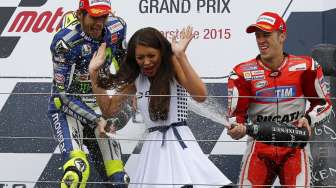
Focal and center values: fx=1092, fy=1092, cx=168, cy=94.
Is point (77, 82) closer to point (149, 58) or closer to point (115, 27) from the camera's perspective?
point (115, 27)

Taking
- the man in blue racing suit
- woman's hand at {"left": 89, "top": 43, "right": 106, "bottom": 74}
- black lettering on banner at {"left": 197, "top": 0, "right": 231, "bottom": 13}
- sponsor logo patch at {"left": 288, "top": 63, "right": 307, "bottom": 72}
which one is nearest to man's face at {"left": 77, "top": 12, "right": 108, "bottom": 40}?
the man in blue racing suit

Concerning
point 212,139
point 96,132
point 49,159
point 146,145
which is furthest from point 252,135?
point 49,159

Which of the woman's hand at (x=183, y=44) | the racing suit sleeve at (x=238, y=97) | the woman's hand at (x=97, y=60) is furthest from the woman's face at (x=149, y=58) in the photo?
the racing suit sleeve at (x=238, y=97)

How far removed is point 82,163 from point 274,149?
40.6 inches

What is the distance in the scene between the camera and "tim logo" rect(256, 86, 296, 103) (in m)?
5.79

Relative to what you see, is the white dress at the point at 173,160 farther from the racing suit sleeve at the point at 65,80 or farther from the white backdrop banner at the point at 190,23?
the white backdrop banner at the point at 190,23

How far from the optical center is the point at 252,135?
5.47m

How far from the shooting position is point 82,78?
6.16 metres

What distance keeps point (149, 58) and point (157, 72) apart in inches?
3.1

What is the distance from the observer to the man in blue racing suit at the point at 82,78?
5.97m

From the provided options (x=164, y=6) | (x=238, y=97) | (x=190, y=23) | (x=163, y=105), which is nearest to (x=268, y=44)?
(x=238, y=97)

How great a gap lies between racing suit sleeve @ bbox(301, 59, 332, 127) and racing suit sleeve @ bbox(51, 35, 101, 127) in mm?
1174

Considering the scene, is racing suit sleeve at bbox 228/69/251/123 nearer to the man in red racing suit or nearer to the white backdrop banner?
the man in red racing suit

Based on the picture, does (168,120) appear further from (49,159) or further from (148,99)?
(49,159)
